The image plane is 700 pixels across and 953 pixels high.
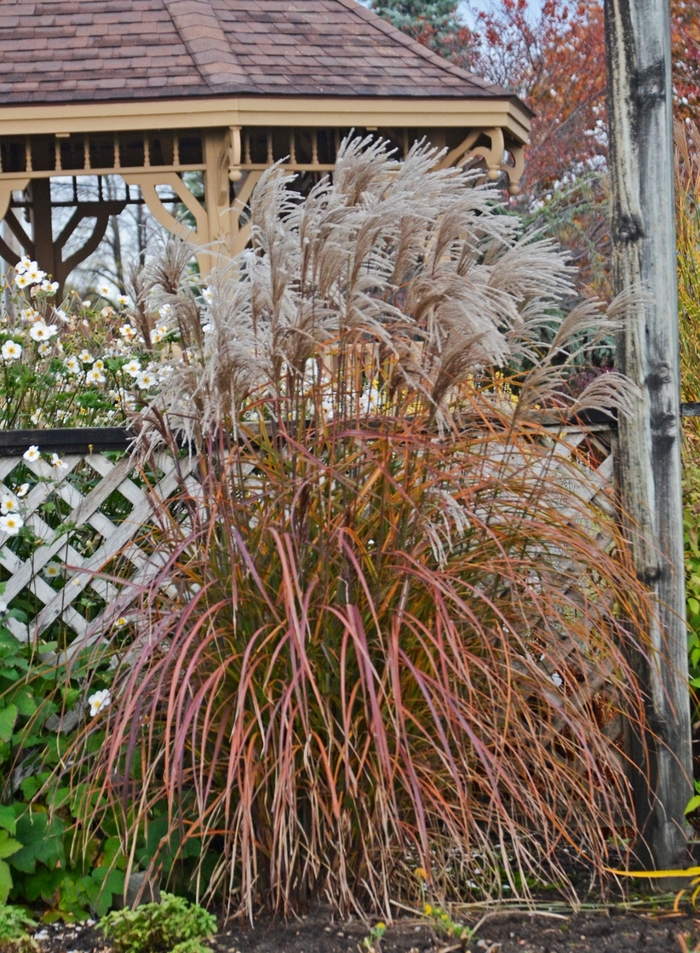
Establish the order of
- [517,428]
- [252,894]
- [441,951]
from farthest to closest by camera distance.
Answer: [517,428] → [252,894] → [441,951]

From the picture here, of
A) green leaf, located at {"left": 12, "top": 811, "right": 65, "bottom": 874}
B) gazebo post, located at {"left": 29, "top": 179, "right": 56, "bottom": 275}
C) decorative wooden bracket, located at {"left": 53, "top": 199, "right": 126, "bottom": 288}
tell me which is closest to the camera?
green leaf, located at {"left": 12, "top": 811, "right": 65, "bottom": 874}

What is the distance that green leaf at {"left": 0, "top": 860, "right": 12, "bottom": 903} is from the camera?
2.58 m

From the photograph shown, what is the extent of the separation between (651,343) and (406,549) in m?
0.95

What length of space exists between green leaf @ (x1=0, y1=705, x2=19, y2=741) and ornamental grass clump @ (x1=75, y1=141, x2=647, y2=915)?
245 millimetres

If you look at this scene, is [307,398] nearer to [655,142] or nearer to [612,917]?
[655,142]

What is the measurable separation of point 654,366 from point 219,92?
5.82 metres

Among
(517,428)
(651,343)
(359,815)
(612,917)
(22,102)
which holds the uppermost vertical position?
(22,102)

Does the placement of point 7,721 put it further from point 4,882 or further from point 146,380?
point 146,380

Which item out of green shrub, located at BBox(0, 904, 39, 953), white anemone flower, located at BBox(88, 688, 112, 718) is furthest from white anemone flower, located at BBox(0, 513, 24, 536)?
green shrub, located at BBox(0, 904, 39, 953)

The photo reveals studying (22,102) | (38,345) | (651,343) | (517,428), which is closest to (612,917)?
(517,428)

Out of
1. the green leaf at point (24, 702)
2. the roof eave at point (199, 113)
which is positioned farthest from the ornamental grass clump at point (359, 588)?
Result: the roof eave at point (199, 113)

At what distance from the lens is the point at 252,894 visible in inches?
99.8

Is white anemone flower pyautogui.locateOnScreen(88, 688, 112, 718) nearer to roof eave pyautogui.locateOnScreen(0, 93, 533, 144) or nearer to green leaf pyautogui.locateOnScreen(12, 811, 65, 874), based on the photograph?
green leaf pyautogui.locateOnScreen(12, 811, 65, 874)

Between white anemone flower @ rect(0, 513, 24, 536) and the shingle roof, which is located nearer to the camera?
white anemone flower @ rect(0, 513, 24, 536)
